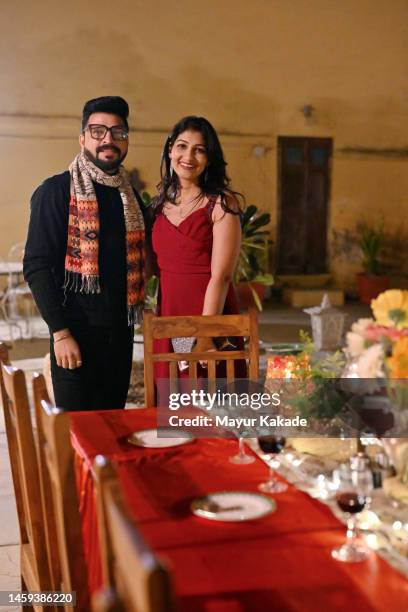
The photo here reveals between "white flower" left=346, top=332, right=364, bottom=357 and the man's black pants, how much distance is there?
124 cm

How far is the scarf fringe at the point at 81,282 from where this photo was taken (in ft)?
8.18

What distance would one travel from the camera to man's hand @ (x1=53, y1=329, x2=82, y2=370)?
2.46 meters

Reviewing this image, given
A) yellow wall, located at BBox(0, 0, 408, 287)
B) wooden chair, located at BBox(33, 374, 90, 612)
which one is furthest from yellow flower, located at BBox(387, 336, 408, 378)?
yellow wall, located at BBox(0, 0, 408, 287)

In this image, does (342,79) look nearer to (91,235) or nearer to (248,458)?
(91,235)

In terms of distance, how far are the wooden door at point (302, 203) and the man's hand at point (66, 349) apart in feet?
24.0

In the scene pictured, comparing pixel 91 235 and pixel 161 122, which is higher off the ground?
pixel 161 122

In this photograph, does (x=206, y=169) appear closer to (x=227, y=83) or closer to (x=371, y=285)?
(x=227, y=83)

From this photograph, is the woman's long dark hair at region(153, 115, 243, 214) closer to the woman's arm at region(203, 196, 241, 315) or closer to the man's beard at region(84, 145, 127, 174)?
the woman's arm at region(203, 196, 241, 315)

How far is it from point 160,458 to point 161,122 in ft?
25.3

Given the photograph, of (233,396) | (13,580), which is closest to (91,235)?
(233,396)

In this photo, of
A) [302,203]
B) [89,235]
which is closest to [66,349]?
[89,235]

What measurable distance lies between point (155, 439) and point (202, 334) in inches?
27.1

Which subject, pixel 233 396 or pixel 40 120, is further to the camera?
pixel 40 120

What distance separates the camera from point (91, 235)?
251 centimetres
